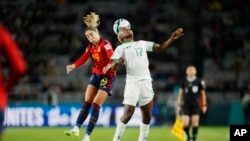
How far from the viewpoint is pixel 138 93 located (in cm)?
1305

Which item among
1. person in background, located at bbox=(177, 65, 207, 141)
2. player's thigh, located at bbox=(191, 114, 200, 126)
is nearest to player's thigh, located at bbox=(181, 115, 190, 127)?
person in background, located at bbox=(177, 65, 207, 141)

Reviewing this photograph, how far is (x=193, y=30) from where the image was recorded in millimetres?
32312

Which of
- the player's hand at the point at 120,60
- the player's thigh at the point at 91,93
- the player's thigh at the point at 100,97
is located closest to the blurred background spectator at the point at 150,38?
the player's thigh at the point at 91,93

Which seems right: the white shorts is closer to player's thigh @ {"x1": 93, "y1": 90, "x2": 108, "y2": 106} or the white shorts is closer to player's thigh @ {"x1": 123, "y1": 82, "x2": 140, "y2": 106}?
player's thigh @ {"x1": 123, "y1": 82, "x2": 140, "y2": 106}

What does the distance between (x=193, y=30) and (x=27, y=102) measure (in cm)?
867

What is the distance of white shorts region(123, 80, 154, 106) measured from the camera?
13031mm

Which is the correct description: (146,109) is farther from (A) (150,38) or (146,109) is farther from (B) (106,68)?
(A) (150,38)

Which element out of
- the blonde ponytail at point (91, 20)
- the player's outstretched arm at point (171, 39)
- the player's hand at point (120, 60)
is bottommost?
the player's hand at point (120, 60)

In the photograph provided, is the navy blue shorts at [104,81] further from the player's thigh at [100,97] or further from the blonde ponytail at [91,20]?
the blonde ponytail at [91,20]

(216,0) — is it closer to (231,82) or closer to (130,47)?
(231,82)

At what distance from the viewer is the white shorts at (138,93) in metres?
13.0

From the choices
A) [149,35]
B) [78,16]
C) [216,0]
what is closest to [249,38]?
[216,0]

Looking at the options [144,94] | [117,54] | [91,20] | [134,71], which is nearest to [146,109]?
[144,94]

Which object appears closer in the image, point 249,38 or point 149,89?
point 149,89
